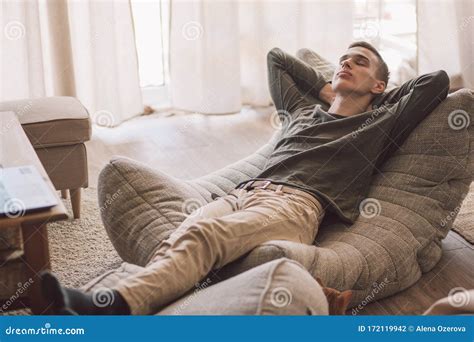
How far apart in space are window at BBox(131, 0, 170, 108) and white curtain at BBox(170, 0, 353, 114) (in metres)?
0.12

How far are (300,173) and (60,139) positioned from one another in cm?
101

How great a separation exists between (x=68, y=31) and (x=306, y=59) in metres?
1.40

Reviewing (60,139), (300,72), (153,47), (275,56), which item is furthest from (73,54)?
(300,72)

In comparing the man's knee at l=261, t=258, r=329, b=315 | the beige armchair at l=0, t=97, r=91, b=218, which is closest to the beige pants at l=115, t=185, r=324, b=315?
the man's knee at l=261, t=258, r=329, b=315

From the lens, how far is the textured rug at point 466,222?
284cm

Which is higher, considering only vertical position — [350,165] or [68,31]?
[68,31]

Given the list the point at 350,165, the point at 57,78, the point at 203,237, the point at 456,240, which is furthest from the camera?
the point at 57,78

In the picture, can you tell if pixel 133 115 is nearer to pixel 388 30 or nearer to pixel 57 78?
pixel 57 78

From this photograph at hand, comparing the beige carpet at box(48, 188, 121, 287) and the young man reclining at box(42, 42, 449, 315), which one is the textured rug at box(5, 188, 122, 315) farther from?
the young man reclining at box(42, 42, 449, 315)

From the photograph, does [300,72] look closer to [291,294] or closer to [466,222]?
[466,222]

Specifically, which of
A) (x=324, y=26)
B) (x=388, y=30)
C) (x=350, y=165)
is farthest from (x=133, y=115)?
(x=350, y=165)

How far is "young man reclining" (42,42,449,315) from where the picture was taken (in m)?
1.99

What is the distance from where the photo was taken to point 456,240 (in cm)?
282

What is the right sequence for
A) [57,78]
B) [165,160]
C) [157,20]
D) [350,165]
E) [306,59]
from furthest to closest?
[157,20], [57,78], [165,160], [306,59], [350,165]
